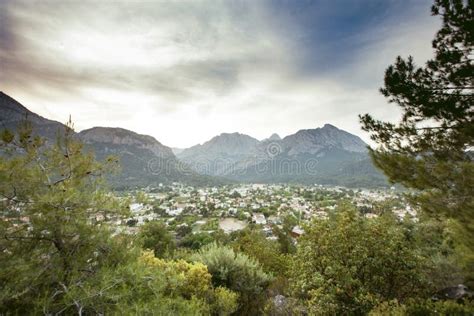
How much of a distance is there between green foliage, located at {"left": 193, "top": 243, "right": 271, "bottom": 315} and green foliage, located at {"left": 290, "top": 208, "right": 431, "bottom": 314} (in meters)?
1.53

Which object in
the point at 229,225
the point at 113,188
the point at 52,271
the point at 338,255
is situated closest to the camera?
the point at 52,271

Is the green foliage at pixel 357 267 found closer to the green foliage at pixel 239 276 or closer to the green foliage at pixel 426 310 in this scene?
the green foliage at pixel 426 310

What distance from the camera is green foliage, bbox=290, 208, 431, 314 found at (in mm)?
6082

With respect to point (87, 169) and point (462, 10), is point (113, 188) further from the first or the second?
point (462, 10)

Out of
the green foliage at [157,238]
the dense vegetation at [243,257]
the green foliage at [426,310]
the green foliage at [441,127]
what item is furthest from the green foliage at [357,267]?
the green foliage at [157,238]

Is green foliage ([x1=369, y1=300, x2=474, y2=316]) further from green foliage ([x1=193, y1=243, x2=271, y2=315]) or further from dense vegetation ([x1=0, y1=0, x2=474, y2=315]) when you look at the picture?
green foliage ([x1=193, y1=243, x2=271, y2=315])

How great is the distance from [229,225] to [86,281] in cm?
4580

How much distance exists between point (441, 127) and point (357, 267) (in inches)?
145

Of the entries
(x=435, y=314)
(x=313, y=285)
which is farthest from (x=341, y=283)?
(x=435, y=314)

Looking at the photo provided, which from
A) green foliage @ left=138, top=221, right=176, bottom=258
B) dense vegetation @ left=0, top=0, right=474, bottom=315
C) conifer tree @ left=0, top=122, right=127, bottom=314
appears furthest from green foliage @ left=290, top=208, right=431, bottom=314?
green foliage @ left=138, top=221, right=176, bottom=258

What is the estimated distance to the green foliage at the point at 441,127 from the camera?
17.8 feet

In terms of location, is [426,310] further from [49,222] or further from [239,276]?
[49,222]

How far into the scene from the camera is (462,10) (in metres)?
5.52

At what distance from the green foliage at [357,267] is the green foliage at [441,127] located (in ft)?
3.95
